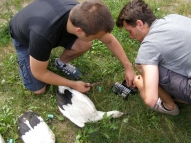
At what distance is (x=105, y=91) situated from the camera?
9.37 feet

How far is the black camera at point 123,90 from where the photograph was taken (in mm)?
2740

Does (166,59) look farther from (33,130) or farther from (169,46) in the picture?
(33,130)

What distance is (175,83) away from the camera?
2.22 metres

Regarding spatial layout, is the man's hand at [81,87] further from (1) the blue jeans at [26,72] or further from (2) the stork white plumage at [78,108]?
(1) the blue jeans at [26,72]

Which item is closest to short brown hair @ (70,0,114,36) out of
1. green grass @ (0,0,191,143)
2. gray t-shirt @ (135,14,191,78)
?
gray t-shirt @ (135,14,191,78)

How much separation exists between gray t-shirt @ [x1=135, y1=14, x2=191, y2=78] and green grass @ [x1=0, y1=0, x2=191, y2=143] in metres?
0.66

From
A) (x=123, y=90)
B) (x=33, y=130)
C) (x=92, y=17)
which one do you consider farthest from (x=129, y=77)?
(x=33, y=130)

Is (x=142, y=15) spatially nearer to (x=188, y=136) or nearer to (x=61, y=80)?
(x=61, y=80)

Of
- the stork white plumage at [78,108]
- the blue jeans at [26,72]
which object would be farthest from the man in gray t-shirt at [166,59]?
the blue jeans at [26,72]

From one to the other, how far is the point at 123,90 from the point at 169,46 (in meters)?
0.82

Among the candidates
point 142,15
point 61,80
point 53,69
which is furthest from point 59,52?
point 142,15

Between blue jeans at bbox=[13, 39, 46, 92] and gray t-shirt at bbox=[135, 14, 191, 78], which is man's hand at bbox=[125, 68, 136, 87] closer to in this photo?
gray t-shirt at bbox=[135, 14, 191, 78]

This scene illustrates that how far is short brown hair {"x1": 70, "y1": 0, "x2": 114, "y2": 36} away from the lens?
2.00 metres

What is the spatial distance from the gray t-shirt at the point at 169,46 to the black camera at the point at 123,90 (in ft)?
2.11
